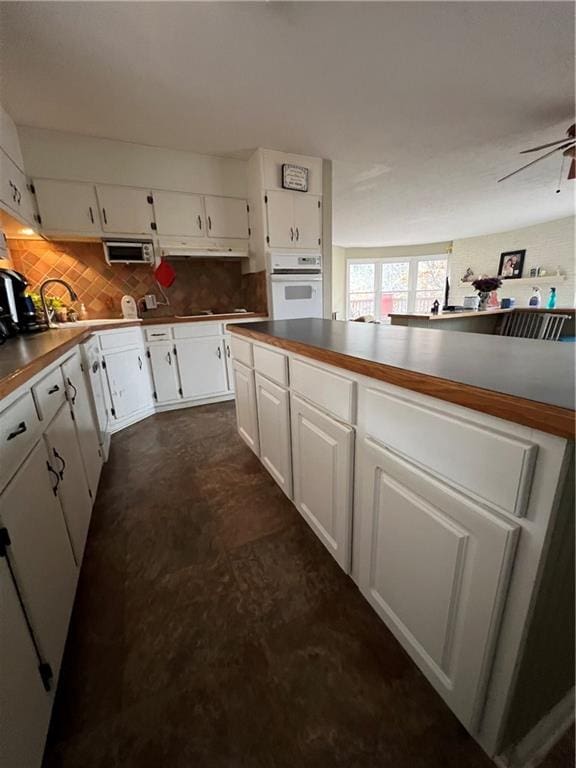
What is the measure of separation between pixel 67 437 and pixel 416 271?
870cm

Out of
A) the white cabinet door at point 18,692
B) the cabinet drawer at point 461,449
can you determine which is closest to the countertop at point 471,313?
the cabinet drawer at point 461,449

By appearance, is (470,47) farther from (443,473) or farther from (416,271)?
(416,271)

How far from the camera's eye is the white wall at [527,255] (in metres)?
6.20

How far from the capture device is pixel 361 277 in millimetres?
8398

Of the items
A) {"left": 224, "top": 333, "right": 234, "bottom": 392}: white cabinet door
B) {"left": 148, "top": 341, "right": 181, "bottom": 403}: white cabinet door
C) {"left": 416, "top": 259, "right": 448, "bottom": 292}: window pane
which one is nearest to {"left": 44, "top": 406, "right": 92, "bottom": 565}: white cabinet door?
{"left": 148, "top": 341, "right": 181, "bottom": 403}: white cabinet door

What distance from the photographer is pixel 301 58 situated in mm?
1752

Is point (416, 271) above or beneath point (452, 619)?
above

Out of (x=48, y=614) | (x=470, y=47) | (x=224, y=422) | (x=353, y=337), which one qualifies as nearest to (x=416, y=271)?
(x=470, y=47)

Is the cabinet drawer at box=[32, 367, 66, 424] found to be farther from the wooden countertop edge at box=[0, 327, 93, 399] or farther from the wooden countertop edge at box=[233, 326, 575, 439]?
the wooden countertop edge at box=[233, 326, 575, 439]

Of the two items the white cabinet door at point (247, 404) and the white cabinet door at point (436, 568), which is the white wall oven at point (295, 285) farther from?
the white cabinet door at point (436, 568)

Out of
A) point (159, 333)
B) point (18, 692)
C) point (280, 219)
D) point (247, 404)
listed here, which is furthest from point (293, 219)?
point (18, 692)

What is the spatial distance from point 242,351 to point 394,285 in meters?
7.61

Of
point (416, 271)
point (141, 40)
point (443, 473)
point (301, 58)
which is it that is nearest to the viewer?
point (443, 473)

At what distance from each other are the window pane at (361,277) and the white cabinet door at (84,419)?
25.1 feet
